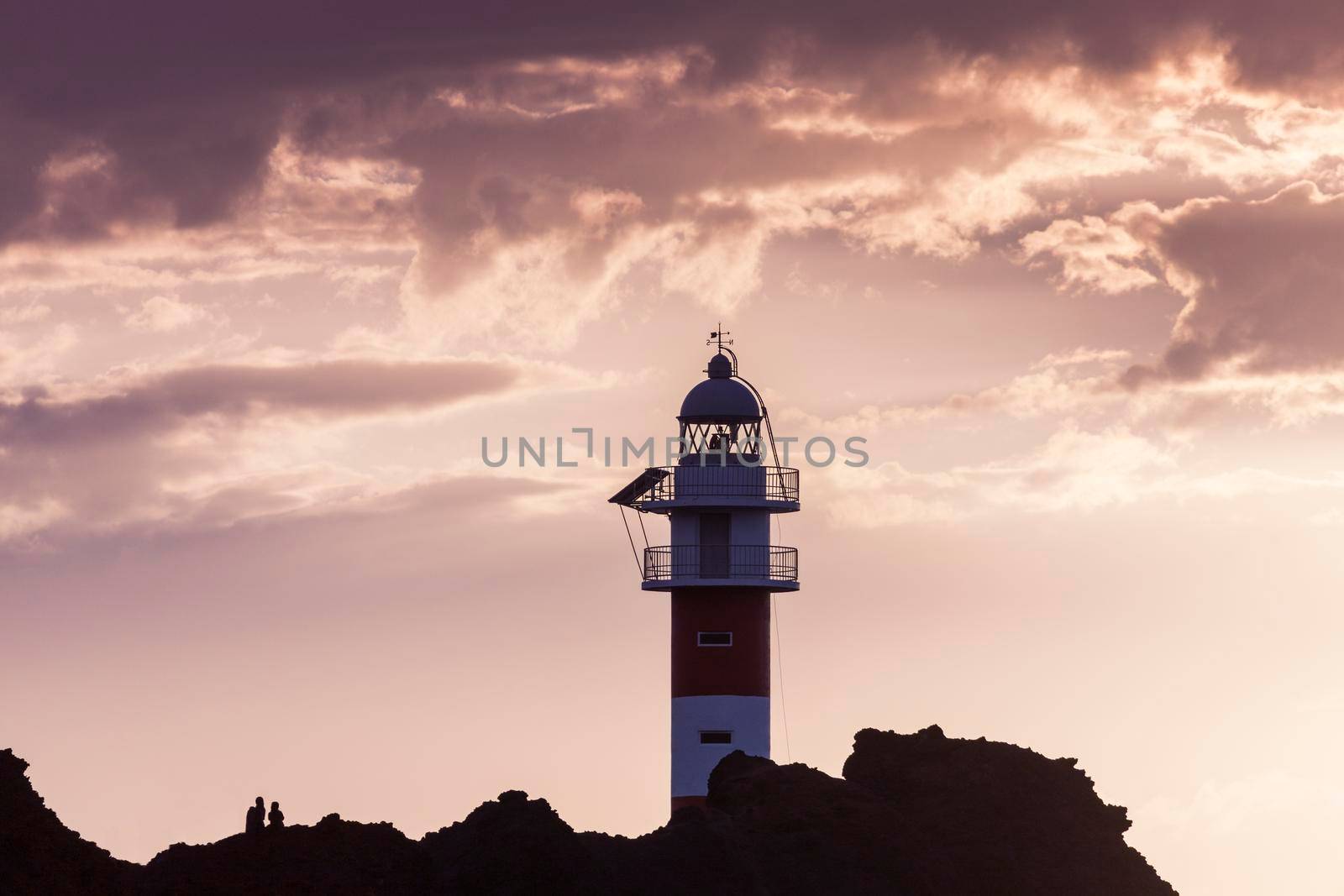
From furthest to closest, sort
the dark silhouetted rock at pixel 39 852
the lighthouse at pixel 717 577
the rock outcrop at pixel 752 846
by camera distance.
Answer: the lighthouse at pixel 717 577, the rock outcrop at pixel 752 846, the dark silhouetted rock at pixel 39 852

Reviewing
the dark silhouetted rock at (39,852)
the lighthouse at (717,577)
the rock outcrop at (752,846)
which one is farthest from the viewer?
the lighthouse at (717,577)

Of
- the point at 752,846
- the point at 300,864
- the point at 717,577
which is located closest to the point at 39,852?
the point at 300,864

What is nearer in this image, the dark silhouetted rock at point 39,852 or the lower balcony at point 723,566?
the dark silhouetted rock at point 39,852

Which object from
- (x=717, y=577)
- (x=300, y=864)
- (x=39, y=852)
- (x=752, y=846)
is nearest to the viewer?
(x=39, y=852)

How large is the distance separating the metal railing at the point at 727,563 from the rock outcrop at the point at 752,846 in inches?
251

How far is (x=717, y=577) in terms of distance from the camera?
64.8 meters

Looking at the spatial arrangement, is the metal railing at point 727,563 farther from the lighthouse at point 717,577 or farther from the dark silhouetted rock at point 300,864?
the dark silhouetted rock at point 300,864

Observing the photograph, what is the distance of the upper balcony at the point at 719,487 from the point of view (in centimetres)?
6488

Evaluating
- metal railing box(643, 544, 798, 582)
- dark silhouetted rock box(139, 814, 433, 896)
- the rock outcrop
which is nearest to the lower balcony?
metal railing box(643, 544, 798, 582)

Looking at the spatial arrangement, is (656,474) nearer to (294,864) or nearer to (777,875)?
(777,875)

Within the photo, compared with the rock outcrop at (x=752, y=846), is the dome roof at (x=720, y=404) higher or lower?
higher

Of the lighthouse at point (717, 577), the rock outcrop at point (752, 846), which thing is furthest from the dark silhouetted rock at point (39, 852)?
the lighthouse at point (717, 577)

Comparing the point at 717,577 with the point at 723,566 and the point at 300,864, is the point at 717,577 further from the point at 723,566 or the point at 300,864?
the point at 300,864

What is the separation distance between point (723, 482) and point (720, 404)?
2481mm
